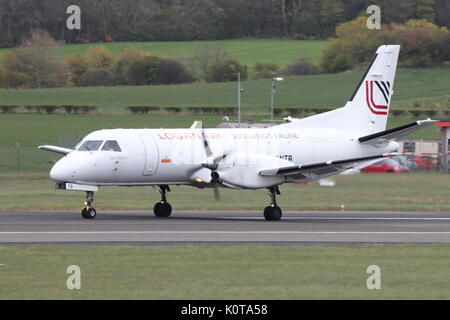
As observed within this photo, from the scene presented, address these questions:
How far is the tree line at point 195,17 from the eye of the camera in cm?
10338

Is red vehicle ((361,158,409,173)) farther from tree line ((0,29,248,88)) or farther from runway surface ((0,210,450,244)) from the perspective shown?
tree line ((0,29,248,88))

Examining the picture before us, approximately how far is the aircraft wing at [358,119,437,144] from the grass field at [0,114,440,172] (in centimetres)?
2984

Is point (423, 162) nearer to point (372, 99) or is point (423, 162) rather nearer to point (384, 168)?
point (384, 168)

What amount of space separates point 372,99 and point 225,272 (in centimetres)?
1666

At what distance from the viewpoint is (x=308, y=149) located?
31.2 meters

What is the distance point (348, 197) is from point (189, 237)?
17608 mm

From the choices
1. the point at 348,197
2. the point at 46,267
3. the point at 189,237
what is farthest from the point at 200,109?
the point at 46,267

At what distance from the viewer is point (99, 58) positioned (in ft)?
339

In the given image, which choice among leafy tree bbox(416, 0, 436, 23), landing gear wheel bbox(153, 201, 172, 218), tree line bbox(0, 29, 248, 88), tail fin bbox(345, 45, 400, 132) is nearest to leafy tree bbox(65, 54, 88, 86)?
tree line bbox(0, 29, 248, 88)

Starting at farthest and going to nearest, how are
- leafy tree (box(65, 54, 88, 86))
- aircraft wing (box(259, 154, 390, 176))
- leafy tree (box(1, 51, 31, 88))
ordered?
leafy tree (box(65, 54, 88, 86)) → leafy tree (box(1, 51, 31, 88)) → aircraft wing (box(259, 154, 390, 176))

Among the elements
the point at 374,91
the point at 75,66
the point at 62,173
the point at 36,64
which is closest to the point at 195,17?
the point at 75,66

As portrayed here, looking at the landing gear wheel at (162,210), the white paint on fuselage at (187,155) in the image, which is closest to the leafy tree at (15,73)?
the landing gear wheel at (162,210)

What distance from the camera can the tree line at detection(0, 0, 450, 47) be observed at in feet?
339
